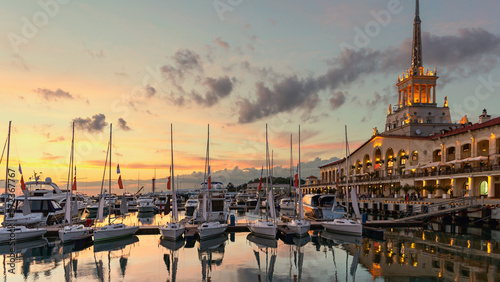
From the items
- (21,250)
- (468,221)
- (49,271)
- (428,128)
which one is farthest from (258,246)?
(428,128)

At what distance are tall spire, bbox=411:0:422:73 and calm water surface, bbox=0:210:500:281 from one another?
10382cm

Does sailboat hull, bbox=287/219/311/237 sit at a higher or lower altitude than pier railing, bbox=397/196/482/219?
lower

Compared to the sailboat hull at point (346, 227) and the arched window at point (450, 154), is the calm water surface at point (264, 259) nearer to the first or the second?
the sailboat hull at point (346, 227)

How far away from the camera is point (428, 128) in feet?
410

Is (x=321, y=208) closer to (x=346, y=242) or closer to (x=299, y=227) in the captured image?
(x=299, y=227)

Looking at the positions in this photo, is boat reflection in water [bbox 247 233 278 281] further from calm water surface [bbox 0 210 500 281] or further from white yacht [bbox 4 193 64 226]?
white yacht [bbox 4 193 64 226]

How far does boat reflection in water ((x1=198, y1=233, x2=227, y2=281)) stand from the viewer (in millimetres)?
30016

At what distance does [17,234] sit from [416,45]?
137 metres

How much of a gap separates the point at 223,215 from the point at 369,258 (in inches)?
991

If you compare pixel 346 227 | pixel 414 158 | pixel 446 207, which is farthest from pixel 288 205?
pixel 346 227

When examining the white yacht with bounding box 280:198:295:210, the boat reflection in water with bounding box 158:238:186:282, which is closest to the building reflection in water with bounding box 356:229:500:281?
the boat reflection in water with bounding box 158:238:186:282

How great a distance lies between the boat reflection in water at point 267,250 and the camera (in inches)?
1145

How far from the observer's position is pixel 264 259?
33.7m

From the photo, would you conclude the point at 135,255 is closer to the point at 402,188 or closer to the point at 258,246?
the point at 258,246
